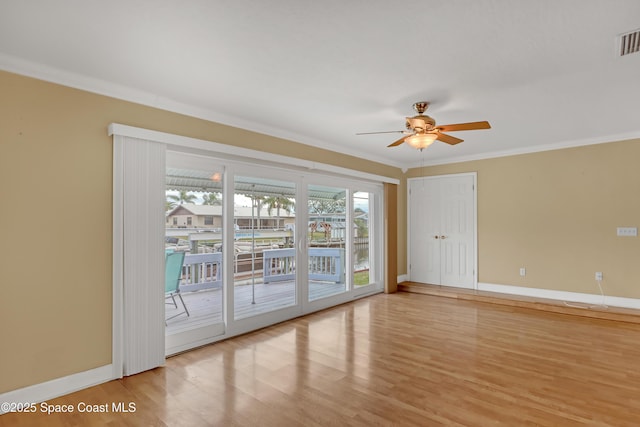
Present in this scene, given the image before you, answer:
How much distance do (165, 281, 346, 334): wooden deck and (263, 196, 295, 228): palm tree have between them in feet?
2.90

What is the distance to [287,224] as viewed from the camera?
4.49 meters

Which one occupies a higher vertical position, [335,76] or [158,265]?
[335,76]

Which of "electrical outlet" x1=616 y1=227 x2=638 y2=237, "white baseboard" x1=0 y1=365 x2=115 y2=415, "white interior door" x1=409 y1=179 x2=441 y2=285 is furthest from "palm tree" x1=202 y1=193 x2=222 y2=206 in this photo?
"electrical outlet" x1=616 y1=227 x2=638 y2=237

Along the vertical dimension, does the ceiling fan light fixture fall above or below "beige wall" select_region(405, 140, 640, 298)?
above

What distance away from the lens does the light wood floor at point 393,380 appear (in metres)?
2.27

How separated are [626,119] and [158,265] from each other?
5.49 m

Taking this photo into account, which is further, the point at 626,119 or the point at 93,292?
the point at 626,119

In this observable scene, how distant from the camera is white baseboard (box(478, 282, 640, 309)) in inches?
183

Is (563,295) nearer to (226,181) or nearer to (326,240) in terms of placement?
(326,240)

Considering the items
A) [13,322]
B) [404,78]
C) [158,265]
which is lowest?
[13,322]

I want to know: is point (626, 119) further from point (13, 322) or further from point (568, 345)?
point (13, 322)

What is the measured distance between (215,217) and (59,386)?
1938mm

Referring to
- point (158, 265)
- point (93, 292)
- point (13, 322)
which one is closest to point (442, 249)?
point (158, 265)

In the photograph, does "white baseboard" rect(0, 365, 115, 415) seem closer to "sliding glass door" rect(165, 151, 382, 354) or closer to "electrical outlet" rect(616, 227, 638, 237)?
"sliding glass door" rect(165, 151, 382, 354)
